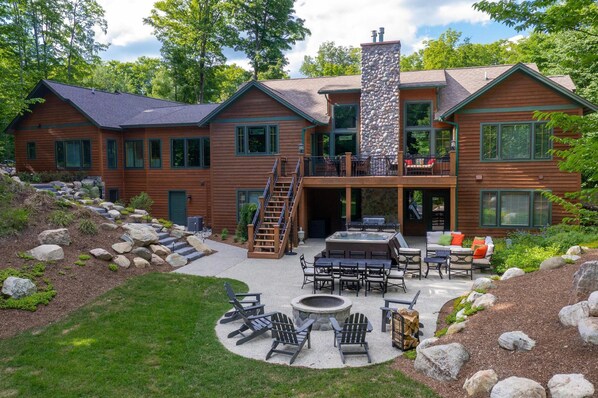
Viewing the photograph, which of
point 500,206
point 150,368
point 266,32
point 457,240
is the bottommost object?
point 150,368

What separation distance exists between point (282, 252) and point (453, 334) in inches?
354

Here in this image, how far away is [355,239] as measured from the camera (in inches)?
546

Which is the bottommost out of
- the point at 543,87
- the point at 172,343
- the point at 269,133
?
the point at 172,343

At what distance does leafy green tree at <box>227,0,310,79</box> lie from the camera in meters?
36.1

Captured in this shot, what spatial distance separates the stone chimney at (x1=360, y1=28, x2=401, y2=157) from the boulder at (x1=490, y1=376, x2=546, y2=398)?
14.3 metres

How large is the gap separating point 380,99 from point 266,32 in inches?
829

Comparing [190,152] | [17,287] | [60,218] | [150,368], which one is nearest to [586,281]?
[150,368]

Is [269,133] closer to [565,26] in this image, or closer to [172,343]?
[172,343]

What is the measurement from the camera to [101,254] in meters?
11.8

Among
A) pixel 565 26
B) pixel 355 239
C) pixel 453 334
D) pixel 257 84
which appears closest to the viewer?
pixel 565 26

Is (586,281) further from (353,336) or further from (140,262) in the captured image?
(140,262)

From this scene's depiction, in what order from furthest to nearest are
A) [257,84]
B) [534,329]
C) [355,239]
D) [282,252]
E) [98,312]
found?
[257,84]
[282,252]
[355,239]
[98,312]
[534,329]

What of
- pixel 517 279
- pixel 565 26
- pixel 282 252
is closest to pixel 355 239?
pixel 282 252

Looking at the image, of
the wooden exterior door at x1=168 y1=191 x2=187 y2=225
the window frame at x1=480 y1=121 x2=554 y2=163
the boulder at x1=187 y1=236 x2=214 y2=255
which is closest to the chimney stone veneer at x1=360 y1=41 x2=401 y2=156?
the window frame at x1=480 y1=121 x2=554 y2=163
